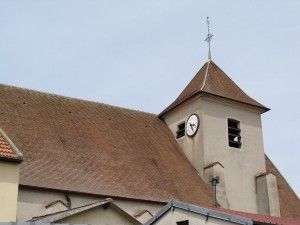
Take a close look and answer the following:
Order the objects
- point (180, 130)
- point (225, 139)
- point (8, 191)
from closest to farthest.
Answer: point (8, 191)
point (225, 139)
point (180, 130)

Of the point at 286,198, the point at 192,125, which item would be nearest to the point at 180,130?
the point at 192,125

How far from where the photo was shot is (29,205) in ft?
52.0

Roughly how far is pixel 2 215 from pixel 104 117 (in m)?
10.1

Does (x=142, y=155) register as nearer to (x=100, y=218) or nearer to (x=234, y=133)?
(x=234, y=133)

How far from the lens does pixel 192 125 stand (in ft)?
73.6

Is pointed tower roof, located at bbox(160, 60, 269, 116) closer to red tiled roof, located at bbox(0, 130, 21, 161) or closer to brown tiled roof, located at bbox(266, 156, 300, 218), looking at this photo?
brown tiled roof, located at bbox(266, 156, 300, 218)

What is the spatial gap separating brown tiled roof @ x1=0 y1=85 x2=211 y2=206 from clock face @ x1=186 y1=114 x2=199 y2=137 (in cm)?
82

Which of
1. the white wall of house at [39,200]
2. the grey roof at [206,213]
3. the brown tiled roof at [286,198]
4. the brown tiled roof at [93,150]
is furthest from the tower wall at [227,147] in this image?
the grey roof at [206,213]

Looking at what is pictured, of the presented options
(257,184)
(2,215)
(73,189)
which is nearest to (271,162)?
(257,184)

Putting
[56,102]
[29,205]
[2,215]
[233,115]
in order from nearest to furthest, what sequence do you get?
[2,215] < [29,205] < [56,102] < [233,115]

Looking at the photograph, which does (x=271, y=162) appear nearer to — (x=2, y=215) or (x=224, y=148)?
(x=224, y=148)

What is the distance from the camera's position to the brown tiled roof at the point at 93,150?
17109mm

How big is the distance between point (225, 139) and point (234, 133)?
0.73 meters

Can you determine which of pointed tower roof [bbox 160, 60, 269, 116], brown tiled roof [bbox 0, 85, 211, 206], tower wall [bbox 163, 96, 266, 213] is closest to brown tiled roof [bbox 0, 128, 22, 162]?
brown tiled roof [bbox 0, 85, 211, 206]
